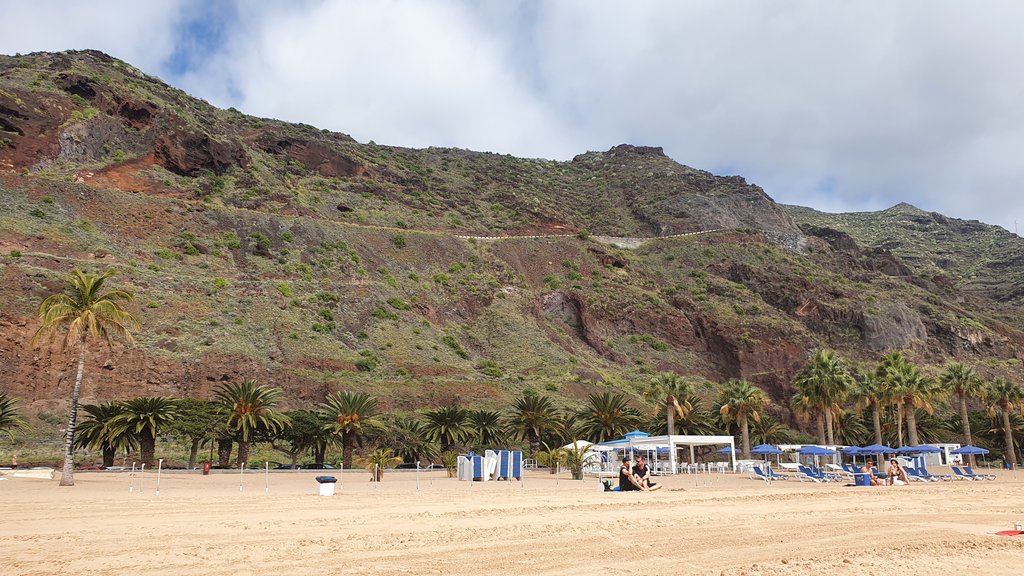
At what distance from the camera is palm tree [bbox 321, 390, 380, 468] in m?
42.1

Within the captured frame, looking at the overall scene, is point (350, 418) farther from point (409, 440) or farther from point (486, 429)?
point (486, 429)

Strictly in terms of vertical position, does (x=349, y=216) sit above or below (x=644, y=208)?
below

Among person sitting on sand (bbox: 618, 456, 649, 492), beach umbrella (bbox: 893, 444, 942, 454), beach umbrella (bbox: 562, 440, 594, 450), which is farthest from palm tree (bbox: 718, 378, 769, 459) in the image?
person sitting on sand (bbox: 618, 456, 649, 492)

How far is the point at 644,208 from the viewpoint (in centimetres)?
13412

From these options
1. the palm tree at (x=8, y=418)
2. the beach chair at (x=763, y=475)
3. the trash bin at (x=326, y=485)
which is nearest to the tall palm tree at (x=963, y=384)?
the beach chair at (x=763, y=475)

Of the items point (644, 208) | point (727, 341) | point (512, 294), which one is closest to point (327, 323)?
point (512, 294)

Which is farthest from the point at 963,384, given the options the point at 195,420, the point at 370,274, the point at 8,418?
the point at 8,418

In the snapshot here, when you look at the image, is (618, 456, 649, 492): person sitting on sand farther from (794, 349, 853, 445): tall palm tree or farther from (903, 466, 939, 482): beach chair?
(794, 349, 853, 445): tall palm tree

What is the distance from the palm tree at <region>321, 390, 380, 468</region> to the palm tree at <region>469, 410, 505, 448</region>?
8088mm

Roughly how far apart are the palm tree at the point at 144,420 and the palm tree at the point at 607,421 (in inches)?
Answer: 1113

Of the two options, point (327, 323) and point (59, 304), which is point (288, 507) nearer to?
point (59, 304)

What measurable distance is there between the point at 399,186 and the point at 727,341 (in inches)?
2391

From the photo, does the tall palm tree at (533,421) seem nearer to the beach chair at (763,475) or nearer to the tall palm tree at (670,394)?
the tall palm tree at (670,394)

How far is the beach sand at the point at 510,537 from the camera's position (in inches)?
349
